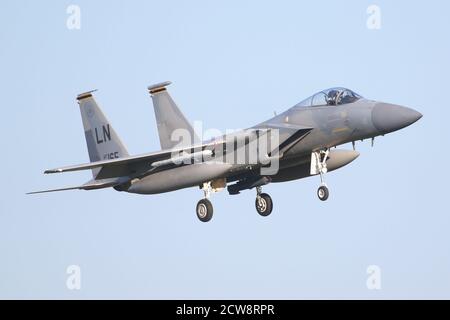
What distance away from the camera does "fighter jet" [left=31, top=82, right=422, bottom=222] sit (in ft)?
81.9

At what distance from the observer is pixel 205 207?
26.3m

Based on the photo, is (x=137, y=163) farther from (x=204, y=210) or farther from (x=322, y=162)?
(x=322, y=162)

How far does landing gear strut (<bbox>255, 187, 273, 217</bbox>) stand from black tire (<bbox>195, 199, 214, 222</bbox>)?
4.41 ft

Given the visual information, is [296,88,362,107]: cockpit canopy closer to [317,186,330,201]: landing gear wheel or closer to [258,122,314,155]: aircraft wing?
[258,122,314,155]: aircraft wing

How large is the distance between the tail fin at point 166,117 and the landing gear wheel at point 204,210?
2291mm

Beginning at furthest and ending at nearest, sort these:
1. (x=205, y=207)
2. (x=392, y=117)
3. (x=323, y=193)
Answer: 1. (x=205, y=207)
2. (x=323, y=193)
3. (x=392, y=117)

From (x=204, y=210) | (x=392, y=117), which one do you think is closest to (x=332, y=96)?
(x=392, y=117)

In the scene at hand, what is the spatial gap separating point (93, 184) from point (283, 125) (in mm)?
4982

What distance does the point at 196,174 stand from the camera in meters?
25.6

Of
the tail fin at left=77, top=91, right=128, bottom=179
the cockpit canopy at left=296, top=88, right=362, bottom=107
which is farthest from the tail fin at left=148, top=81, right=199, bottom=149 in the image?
the cockpit canopy at left=296, top=88, right=362, bottom=107

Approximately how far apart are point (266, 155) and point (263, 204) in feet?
6.16

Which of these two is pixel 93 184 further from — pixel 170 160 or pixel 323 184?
pixel 323 184
